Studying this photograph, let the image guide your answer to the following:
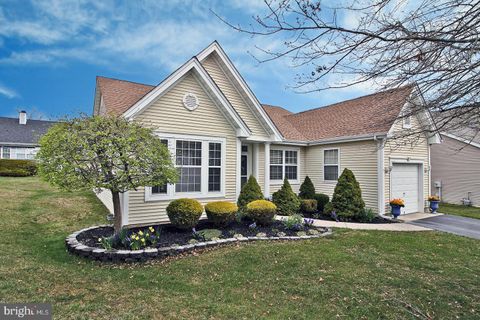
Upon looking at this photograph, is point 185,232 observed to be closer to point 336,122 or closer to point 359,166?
point 359,166

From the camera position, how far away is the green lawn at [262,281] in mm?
3885

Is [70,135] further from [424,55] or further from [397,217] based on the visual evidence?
[397,217]

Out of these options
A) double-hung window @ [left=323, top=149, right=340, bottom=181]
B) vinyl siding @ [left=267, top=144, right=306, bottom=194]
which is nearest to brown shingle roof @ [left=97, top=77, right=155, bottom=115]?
vinyl siding @ [left=267, top=144, right=306, bottom=194]

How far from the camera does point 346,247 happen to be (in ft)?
22.8

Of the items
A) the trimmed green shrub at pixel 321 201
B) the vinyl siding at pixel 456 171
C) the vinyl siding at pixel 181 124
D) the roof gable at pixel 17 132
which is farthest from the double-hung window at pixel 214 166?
the roof gable at pixel 17 132

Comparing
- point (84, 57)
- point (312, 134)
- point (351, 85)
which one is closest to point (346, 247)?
point (351, 85)

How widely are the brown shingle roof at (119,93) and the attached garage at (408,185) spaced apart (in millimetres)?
11824

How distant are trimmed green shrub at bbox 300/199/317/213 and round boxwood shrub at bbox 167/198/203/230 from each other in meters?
5.82

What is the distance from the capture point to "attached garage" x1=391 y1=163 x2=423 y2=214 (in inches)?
492

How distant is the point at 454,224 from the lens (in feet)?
35.6

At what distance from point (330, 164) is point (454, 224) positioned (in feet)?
18.2

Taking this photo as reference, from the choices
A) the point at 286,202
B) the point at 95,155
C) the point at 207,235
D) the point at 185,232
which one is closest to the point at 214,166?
the point at 185,232

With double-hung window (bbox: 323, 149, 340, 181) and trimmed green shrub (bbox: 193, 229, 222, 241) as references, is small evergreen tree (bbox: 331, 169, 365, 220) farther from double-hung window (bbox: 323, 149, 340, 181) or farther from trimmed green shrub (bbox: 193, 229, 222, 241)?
trimmed green shrub (bbox: 193, 229, 222, 241)

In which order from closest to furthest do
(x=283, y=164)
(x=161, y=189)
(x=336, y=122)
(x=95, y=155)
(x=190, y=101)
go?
(x=95, y=155)
(x=161, y=189)
(x=190, y=101)
(x=283, y=164)
(x=336, y=122)
